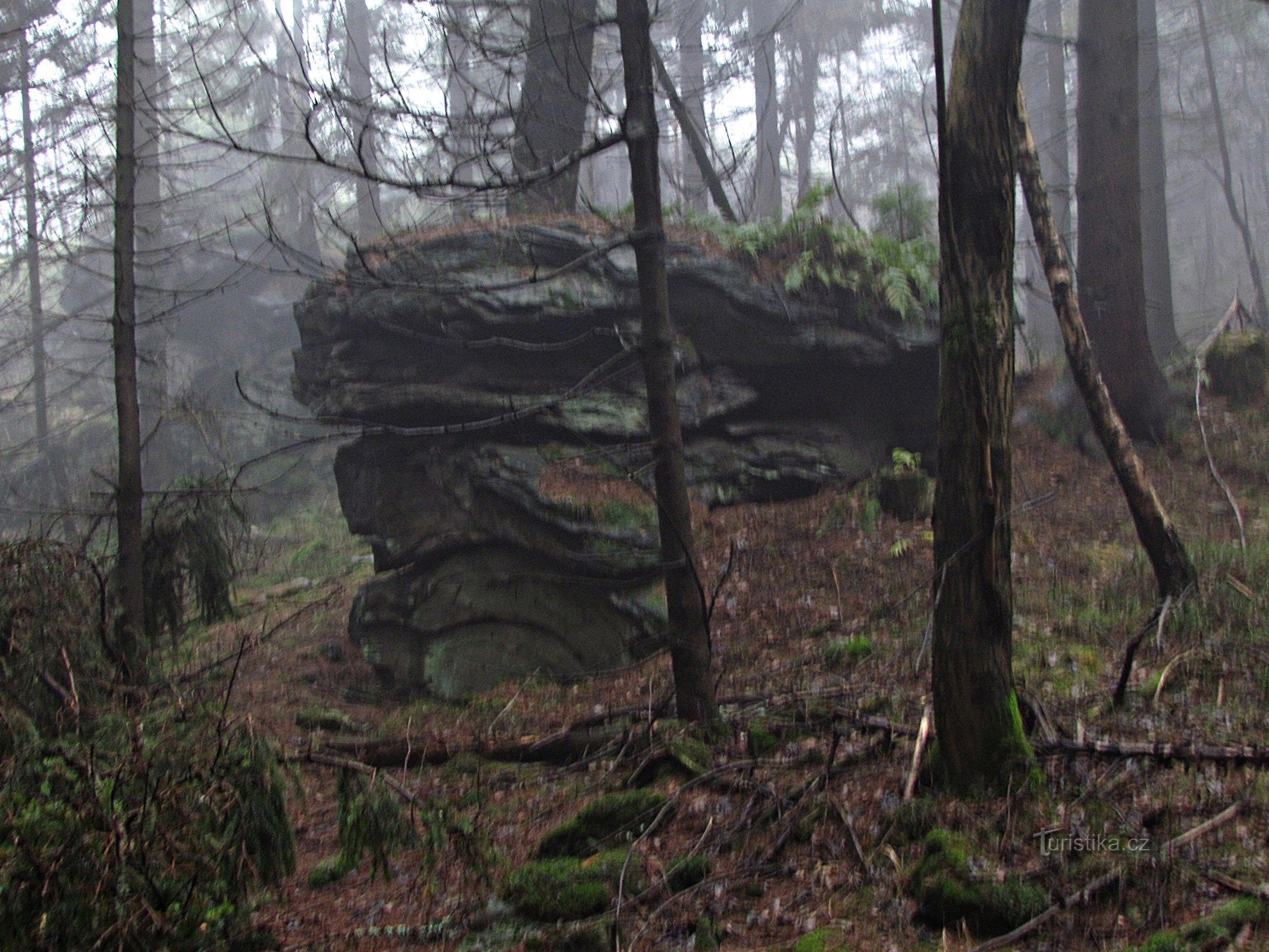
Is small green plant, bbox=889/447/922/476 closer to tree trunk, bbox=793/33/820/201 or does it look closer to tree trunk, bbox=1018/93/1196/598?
tree trunk, bbox=1018/93/1196/598

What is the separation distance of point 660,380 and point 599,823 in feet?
10.3

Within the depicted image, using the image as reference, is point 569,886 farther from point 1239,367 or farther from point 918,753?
point 1239,367

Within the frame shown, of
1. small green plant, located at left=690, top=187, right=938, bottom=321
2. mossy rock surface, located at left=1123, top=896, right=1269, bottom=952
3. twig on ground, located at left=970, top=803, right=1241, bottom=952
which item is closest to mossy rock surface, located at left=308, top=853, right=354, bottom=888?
twig on ground, located at left=970, top=803, right=1241, bottom=952

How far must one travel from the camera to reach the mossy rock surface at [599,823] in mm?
5762

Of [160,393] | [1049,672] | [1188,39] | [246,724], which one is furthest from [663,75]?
[1188,39]

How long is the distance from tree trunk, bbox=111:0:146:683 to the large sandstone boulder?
6.29ft

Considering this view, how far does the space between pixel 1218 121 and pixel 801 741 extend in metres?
18.7

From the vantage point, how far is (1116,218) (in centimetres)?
1189

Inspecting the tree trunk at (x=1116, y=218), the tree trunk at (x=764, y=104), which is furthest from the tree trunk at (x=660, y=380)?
the tree trunk at (x=764, y=104)

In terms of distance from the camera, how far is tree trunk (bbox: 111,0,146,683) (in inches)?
323

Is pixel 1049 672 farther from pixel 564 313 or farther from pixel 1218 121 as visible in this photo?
pixel 1218 121

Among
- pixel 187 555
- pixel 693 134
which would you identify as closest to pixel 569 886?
pixel 187 555

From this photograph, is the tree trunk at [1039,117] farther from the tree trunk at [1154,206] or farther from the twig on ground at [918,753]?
the twig on ground at [918,753]

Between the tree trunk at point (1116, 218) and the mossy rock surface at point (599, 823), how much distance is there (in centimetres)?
895
